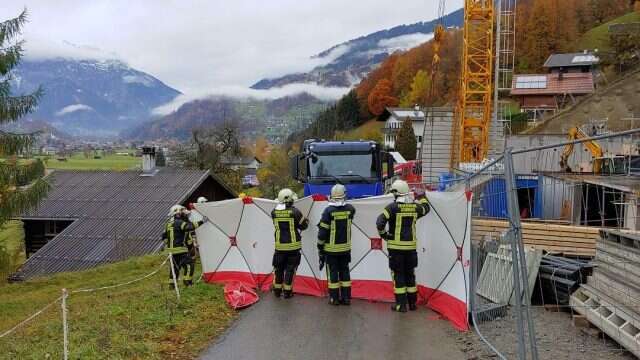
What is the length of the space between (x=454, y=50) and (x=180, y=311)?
2676 inches

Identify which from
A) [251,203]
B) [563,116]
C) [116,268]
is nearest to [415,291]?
[251,203]

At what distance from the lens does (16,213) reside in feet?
58.4

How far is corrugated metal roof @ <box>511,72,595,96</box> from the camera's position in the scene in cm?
5962

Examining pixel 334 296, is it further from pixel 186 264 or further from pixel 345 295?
pixel 186 264

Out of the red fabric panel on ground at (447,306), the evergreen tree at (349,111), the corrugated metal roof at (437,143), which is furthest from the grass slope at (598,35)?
the red fabric panel on ground at (447,306)

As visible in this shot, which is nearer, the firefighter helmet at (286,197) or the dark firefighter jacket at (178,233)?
the firefighter helmet at (286,197)

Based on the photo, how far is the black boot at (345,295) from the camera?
866 centimetres

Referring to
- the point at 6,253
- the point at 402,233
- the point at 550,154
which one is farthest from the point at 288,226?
the point at 6,253

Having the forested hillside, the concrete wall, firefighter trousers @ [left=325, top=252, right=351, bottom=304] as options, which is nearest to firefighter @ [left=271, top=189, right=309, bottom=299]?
firefighter trousers @ [left=325, top=252, right=351, bottom=304]

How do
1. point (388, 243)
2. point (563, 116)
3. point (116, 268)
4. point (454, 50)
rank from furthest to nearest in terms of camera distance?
1. point (454, 50)
2. point (563, 116)
3. point (116, 268)
4. point (388, 243)

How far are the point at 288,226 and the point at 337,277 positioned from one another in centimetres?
113

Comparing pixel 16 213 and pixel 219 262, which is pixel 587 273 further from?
pixel 16 213

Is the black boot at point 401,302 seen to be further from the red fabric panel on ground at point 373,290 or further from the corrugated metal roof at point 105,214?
the corrugated metal roof at point 105,214

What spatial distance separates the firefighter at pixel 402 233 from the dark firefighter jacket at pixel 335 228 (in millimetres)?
687
